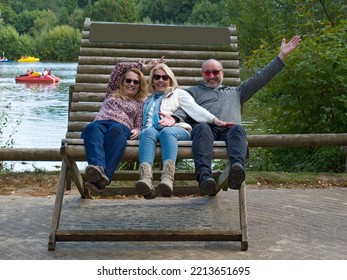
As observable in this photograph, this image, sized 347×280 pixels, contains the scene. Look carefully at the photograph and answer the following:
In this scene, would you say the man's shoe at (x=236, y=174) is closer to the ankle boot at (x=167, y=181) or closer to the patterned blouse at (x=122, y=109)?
the ankle boot at (x=167, y=181)

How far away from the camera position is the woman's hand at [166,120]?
5488 millimetres

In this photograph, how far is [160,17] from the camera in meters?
82.2

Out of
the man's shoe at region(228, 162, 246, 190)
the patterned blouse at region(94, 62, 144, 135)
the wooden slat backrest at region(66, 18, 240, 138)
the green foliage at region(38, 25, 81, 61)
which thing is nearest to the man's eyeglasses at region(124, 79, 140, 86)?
the patterned blouse at region(94, 62, 144, 135)

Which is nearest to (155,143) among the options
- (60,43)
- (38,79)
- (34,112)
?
(34,112)

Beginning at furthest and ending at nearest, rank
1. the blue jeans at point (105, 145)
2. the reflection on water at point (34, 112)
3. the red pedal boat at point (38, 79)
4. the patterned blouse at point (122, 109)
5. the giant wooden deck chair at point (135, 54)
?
the red pedal boat at point (38, 79), the reflection on water at point (34, 112), the giant wooden deck chair at point (135, 54), the patterned blouse at point (122, 109), the blue jeans at point (105, 145)

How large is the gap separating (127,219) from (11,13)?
86.0m

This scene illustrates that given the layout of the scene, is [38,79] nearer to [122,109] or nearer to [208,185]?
[122,109]

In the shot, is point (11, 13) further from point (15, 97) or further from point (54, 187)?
point (54, 187)

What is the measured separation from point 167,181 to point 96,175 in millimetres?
477

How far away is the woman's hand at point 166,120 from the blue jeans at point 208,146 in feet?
0.77

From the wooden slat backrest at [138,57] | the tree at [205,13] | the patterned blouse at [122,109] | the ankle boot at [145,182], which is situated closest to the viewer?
the ankle boot at [145,182]

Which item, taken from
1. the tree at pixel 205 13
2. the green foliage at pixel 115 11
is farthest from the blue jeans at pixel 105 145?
the green foliage at pixel 115 11

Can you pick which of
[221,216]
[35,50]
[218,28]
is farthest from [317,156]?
[35,50]

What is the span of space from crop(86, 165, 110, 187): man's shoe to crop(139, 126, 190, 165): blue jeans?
0.30m
